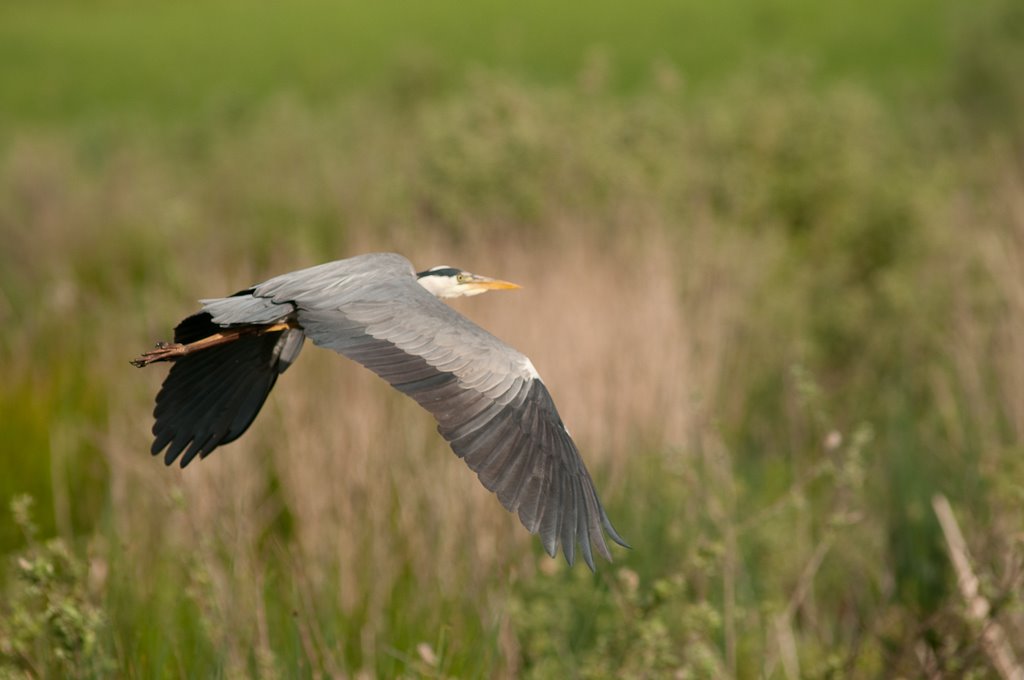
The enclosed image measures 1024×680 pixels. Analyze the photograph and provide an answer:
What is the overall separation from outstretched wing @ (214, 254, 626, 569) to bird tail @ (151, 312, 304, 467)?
35 cm

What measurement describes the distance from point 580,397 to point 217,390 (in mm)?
2344

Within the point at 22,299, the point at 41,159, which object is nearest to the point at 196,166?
the point at 41,159

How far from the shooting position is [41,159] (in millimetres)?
12227

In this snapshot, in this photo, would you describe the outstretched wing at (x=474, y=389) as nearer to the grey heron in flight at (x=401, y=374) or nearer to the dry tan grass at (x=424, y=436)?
the grey heron in flight at (x=401, y=374)

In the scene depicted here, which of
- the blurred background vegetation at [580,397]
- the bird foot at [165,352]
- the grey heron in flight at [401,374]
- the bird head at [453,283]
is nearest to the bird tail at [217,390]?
the grey heron in flight at [401,374]

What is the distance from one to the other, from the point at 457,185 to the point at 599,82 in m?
1.22

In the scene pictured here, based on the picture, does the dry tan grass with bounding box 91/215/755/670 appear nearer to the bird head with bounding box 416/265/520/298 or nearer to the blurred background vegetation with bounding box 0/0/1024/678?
the blurred background vegetation with bounding box 0/0/1024/678

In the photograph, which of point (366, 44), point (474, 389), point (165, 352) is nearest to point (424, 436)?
point (165, 352)

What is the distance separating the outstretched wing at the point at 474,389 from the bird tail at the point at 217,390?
0.35m

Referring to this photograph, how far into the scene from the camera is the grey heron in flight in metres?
3.00

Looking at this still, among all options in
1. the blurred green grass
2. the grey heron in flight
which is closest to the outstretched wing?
the grey heron in flight

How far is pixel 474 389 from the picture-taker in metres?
3.13

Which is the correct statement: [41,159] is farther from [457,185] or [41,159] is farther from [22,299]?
[457,185]

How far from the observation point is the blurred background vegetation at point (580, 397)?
392 cm
